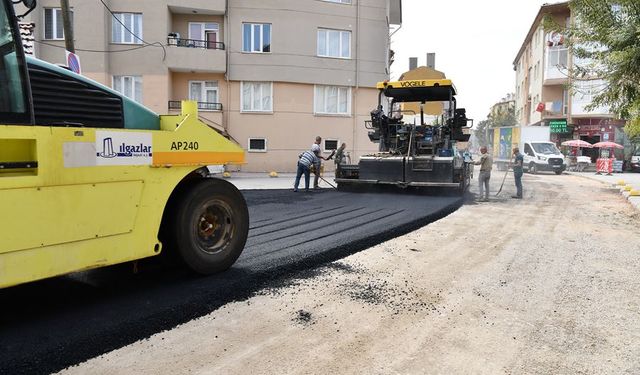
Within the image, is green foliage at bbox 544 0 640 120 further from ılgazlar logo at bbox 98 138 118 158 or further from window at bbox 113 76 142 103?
window at bbox 113 76 142 103

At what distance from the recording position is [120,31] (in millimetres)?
21641

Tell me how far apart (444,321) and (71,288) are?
330 centimetres

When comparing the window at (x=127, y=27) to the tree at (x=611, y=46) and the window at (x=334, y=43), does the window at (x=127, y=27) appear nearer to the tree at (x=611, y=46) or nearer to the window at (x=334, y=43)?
the window at (x=334, y=43)

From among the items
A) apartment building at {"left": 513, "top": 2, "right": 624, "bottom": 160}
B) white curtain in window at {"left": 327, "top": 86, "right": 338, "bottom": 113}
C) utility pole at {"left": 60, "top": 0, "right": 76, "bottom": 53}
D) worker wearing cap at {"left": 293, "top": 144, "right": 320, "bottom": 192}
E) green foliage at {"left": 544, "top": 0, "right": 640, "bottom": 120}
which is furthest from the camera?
apartment building at {"left": 513, "top": 2, "right": 624, "bottom": 160}

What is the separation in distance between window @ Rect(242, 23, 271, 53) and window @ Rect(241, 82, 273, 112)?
160 centimetres

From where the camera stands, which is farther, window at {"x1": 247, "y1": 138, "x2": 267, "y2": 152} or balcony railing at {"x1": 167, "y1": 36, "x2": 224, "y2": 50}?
window at {"x1": 247, "y1": 138, "x2": 267, "y2": 152}

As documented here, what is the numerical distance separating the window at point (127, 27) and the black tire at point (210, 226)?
19.1 metres

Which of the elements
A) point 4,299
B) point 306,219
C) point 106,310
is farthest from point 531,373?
point 306,219

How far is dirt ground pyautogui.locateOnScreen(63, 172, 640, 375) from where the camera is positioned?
328 centimetres

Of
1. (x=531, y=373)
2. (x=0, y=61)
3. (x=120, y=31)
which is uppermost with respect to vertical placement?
(x=120, y=31)

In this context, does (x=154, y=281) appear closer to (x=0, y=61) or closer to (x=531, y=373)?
(x=0, y=61)

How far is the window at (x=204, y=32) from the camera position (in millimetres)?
23141

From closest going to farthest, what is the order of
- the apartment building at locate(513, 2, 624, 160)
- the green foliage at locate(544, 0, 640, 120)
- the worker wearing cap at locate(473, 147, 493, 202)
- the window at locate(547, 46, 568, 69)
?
the green foliage at locate(544, 0, 640, 120)
the worker wearing cap at locate(473, 147, 493, 202)
the apartment building at locate(513, 2, 624, 160)
the window at locate(547, 46, 568, 69)

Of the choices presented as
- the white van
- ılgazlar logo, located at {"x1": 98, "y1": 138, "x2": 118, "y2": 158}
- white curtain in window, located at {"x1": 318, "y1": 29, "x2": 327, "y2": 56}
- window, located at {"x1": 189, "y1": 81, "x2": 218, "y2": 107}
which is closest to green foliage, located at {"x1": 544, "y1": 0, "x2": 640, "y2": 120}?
ılgazlar logo, located at {"x1": 98, "y1": 138, "x2": 118, "y2": 158}
